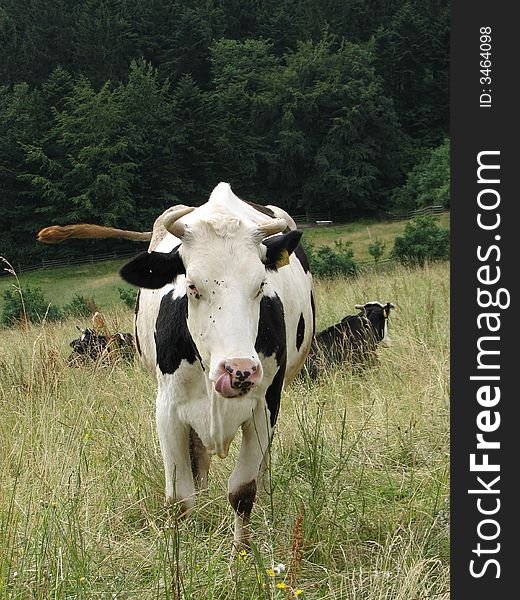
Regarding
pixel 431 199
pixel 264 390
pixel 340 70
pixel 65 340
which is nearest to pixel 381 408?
pixel 264 390

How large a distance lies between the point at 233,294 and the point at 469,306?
39.6 inches

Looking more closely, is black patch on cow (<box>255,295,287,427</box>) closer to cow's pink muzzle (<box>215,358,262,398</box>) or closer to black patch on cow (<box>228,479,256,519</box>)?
black patch on cow (<box>228,479,256,519</box>)

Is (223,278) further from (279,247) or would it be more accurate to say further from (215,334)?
(279,247)

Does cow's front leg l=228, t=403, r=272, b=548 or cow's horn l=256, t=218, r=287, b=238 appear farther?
cow's front leg l=228, t=403, r=272, b=548

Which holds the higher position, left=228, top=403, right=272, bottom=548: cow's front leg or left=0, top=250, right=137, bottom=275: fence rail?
left=228, top=403, right=272, bottom=548: cow's front leg

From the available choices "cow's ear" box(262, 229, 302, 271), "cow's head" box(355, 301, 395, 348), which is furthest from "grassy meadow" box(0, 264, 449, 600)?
"cow's head" box(355, 301, 395, 348)

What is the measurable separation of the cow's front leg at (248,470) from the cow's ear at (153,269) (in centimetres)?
86

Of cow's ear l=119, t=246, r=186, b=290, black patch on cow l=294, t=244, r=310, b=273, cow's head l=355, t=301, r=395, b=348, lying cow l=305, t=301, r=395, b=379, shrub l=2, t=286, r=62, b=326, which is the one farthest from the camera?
shrub l=2, t=286, r=62, b=326

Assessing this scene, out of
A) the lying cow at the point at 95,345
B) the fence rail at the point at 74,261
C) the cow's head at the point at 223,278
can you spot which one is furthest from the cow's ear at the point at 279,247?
the fence rail at the point at 74,261

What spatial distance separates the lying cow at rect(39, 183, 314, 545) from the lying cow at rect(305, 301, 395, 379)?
302 cm

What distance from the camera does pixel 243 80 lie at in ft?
180

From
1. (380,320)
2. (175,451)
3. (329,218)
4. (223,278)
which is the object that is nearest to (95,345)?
(380,320)

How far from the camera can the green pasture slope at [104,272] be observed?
101 ft

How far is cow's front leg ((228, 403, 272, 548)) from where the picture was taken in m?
4.20
